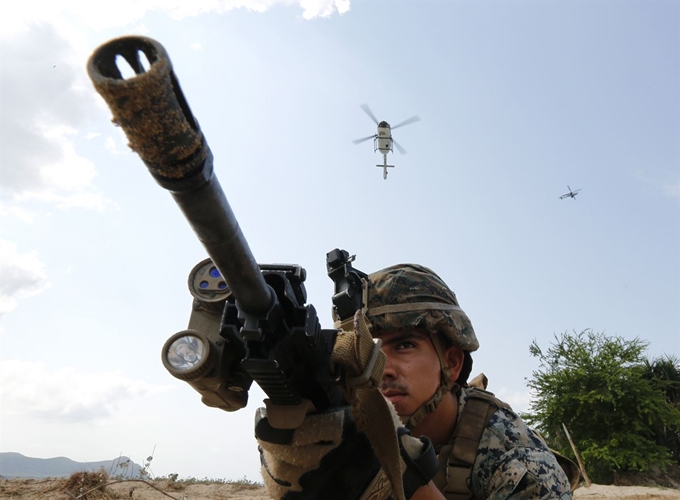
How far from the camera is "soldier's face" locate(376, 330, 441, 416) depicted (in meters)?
4.21

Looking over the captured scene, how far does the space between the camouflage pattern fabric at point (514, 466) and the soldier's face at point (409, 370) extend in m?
0.48

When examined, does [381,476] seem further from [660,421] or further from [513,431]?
[660,421]

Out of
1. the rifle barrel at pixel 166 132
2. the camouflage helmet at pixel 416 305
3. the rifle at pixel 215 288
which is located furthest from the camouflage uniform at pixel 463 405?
the rifle barrel at pixel 166 132

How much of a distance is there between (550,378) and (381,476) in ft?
90.6

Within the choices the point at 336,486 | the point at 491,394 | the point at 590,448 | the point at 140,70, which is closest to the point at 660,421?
the point at 590,448

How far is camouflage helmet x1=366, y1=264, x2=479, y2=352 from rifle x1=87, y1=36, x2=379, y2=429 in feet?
4.85

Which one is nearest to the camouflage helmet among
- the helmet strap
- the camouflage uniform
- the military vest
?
the camouflage uniform

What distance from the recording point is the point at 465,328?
4.63 metres

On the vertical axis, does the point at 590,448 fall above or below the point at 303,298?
above

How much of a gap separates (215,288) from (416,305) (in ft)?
7.02

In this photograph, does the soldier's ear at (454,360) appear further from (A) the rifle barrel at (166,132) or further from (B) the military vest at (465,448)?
(A) the rifle barrel at (166,132)

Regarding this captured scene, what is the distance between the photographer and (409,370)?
4.26m

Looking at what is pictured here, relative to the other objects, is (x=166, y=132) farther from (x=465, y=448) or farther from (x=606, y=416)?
(x=606, y=416)

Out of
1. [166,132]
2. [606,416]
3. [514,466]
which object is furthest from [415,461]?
[606,416]
